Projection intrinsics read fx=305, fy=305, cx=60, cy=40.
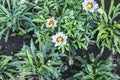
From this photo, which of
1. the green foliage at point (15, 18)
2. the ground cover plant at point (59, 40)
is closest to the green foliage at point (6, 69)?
the ground cover plant at point (59, 40)

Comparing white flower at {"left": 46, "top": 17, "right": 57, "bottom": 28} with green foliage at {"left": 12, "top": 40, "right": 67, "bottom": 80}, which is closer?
green foliage at {"left": 12, "top": 40, "right": 67, "bottom": 80}

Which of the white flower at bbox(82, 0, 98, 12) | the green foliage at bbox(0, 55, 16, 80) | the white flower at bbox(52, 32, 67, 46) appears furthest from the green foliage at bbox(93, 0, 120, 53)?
the green foliage at bbox(0, 55, 16, 80)

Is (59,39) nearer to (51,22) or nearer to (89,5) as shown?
(51,22)

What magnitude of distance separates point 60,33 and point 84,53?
0.43 m

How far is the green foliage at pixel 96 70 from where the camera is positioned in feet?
10.8

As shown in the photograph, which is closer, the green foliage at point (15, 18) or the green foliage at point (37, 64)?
the green foliage at point (37, 64)

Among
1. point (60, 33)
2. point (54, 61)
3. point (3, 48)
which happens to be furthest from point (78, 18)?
point (3, 48)

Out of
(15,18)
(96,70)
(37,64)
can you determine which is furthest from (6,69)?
(96,70)

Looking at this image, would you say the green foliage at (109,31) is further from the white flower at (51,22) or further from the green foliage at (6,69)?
the green foliage at (6,69)

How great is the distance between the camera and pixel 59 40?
3371 millimetres

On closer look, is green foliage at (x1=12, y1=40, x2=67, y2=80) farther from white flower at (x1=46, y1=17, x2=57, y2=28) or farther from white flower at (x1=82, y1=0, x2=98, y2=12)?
white flower at (x1=82, y1=0, x2=98, y2=12)

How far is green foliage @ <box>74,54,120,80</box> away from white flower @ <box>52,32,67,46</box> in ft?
0.87

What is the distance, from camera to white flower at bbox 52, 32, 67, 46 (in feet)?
11.0

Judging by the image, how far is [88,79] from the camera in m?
3.33
